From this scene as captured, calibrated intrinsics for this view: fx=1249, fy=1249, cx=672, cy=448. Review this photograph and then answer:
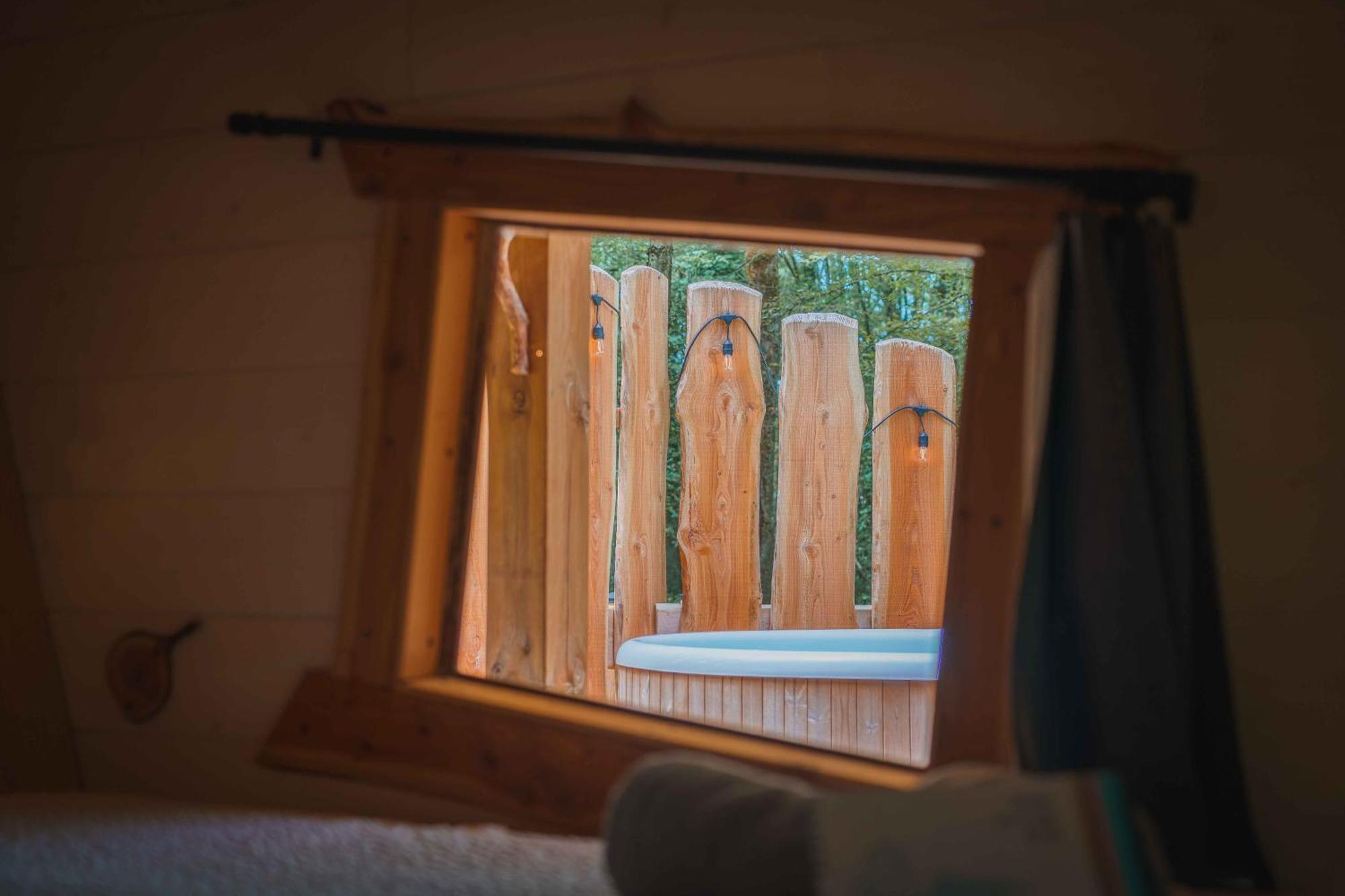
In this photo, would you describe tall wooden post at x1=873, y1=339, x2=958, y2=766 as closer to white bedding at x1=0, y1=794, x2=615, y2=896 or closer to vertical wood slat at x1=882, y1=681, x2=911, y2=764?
vertical wood slat at x1=882, y1=681, x2=911, y2=764

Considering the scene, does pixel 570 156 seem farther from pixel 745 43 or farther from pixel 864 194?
pixel 864 194

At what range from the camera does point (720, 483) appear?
3492 millimetres

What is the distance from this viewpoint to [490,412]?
2.59m

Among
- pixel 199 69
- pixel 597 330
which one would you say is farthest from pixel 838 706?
pixel 199 69

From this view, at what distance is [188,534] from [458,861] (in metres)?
0.78

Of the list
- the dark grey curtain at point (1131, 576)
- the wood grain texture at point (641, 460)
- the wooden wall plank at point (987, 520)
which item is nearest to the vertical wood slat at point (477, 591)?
the wood grain texture at point (641, 460)

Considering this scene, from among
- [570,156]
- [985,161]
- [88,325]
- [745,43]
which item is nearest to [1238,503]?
[985,161]

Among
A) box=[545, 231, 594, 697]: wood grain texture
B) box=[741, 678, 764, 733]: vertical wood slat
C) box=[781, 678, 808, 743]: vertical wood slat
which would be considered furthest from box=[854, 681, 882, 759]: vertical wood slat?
box=[545, 231, 594, 697]: wood grain texture

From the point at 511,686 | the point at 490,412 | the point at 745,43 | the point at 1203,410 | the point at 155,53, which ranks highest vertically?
the point at 155,53

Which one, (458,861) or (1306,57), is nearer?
(1306,57)

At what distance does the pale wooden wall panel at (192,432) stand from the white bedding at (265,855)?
498 millimetres

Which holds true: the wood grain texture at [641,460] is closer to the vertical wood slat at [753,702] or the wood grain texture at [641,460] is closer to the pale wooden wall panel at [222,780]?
the vertical wood slat at [753,702]

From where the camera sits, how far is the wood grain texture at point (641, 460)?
363 cm

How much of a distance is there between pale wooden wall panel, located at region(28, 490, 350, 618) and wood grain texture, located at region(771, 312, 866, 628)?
1.82 m
